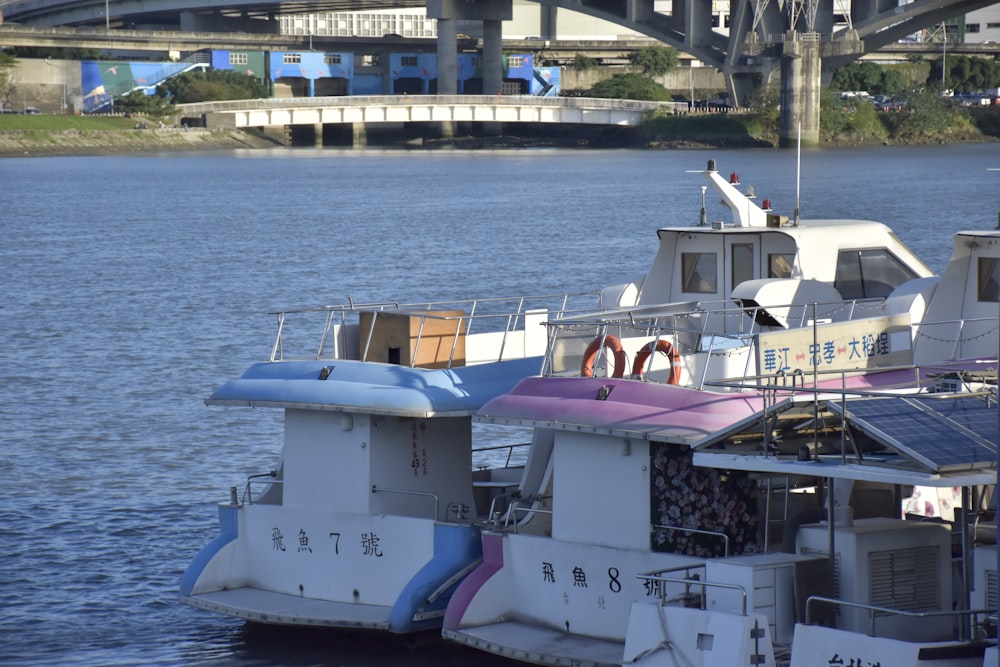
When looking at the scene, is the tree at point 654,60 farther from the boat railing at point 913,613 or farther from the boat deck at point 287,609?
the boat railing at point 913,613

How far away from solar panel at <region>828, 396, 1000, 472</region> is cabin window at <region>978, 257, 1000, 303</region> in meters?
5.67

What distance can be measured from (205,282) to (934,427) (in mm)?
43851

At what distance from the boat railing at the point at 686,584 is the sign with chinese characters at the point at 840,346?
3.12 metres

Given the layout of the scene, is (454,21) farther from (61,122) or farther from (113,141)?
(61,122)

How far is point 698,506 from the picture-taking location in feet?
50.0

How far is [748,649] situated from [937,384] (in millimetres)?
3639

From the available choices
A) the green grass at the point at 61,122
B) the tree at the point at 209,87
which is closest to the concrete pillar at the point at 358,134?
the tree at the point at 209,87

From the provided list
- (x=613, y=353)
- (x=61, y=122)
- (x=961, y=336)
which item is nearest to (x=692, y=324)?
(x=961, y=336)

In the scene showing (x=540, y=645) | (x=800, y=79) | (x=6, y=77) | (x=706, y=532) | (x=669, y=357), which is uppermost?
(x=6, y=77)

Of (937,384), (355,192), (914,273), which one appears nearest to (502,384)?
(937,384)

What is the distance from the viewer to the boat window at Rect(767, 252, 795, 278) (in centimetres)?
2138

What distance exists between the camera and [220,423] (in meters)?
30.1

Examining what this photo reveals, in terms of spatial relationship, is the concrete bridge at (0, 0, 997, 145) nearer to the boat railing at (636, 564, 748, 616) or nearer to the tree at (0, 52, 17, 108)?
the tree at (0, 52, 17, 108)

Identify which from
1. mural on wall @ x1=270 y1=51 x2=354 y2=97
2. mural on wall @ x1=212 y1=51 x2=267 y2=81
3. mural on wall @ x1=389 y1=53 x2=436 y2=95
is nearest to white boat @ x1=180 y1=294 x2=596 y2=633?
mural on wall @ x1=212 y1=51 x2=267 y2=81
